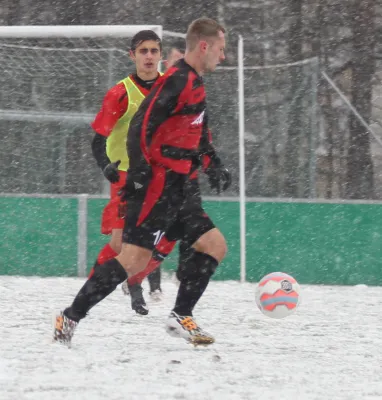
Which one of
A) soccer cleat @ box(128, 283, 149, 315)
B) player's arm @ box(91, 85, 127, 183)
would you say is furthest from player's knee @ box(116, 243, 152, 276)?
soccer cleat @ box(128, 283, 149, 315)

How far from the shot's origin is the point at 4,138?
37.6 feet

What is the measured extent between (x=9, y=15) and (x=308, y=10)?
14.9 feet

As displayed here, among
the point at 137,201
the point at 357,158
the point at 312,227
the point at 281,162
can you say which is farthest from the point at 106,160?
the point at 357,158

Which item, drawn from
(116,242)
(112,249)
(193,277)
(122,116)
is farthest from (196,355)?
(122,116)

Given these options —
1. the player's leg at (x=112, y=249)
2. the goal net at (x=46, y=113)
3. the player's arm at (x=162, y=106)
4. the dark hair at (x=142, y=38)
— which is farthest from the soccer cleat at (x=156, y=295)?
the goal net at (x=46, y=113)

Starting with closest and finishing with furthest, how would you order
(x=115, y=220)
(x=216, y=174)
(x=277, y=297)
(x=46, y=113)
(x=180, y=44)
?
(x=216, y=174) → (x=277, y=297) → (x=115, y=220) → (x=46, y=113) → (x=180, y=44)

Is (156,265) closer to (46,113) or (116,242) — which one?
(116,242)

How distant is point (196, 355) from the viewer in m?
5.50

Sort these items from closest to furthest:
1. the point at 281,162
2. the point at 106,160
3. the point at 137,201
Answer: the point at 137,201, the point at 106,160, the point at 281,162

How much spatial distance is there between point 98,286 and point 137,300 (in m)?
1.80

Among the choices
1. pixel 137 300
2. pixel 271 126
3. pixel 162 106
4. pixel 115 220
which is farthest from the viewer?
pixel 271 126

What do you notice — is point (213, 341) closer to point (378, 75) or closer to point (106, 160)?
point (106, 160)

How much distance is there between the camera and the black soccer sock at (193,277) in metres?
5.74

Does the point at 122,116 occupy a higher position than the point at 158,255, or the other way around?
the point at 122,116
